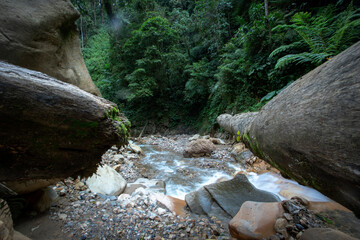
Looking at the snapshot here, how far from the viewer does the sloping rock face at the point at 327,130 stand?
863 mm

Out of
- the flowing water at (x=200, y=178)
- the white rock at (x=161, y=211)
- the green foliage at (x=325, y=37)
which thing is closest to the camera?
the white rock at (x=161, y=211)

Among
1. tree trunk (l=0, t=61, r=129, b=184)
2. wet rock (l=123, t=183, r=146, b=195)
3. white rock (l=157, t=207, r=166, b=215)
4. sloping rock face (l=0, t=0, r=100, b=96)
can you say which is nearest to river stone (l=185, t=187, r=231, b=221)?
white rock (l=157, t=207, r=166, b=215)

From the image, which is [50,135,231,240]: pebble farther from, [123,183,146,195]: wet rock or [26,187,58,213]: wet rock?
[123,183,146,195]: wet rock

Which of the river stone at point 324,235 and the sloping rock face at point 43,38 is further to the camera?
the sloping rock face at point 43,38

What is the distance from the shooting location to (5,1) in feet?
6.00

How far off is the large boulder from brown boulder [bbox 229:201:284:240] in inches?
20.2

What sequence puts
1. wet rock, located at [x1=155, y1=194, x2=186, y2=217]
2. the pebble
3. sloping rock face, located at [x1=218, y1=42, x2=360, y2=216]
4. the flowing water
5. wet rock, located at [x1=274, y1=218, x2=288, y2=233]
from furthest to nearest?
the flowing water, wet rock, located at [x1=155, y1=194, x2=186, y2=217], the pebble, wet rock, located at [x1=274, y1=218, x2=288, y2=233], sloping rock face, located at [x1=218, y1=42, x2=360, y2=216]

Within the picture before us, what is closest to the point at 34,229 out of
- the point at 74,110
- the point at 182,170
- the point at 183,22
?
the point at 74,110

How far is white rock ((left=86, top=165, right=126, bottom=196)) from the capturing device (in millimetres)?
2867

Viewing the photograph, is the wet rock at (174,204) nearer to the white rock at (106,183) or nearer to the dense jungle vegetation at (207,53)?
the white rock at (106,183)

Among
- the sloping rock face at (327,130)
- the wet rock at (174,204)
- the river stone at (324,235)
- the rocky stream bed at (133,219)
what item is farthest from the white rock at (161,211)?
the sloping rock face at (327,130)

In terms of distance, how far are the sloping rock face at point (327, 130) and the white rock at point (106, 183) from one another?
288 cm

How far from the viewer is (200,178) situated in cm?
428

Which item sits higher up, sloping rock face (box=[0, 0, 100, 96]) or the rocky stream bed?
sloping rock face (box=[0, 0, 100, 96])
